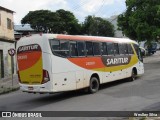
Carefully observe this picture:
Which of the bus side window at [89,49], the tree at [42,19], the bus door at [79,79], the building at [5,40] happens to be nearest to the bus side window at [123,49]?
the bus side window at [89,49]

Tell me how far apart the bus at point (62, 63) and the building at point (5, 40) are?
18.5m

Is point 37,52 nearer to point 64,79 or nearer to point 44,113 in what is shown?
point 64,79

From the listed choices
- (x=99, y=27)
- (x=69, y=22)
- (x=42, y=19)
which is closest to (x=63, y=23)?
(x=69, y=22)

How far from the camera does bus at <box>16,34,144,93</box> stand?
14.9 metres

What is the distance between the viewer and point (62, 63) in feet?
50.4

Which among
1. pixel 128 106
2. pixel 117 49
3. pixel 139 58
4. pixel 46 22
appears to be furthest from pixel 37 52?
pixel 46 22

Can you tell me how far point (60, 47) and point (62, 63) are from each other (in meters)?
0.72

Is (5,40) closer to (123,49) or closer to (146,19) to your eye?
(146,19)

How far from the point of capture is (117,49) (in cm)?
2009

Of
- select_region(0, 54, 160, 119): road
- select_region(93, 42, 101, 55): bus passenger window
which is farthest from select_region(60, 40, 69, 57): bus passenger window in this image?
select_region(93, 42, 101, 55): bus passenger window

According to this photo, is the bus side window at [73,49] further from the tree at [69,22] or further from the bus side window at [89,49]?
the tree at [69,22]

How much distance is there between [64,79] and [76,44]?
198cm

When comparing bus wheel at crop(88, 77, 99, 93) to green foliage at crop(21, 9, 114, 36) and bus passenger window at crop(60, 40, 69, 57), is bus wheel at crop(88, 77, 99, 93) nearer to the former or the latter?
bus passenger window at crop(60, 40, 69, 57)

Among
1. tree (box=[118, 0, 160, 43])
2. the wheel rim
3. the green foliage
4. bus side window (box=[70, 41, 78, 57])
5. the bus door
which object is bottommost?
the wheel rim
